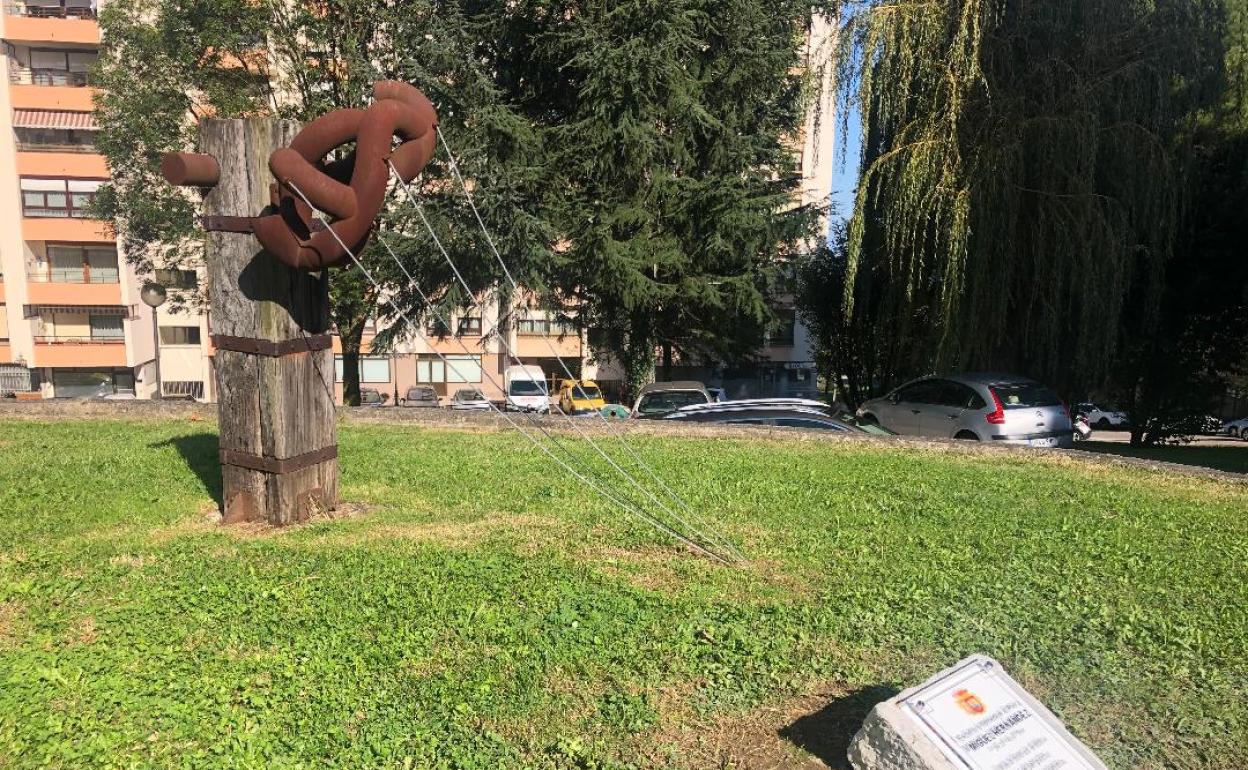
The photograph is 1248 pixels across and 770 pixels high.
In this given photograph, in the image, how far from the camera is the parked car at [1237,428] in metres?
34.1

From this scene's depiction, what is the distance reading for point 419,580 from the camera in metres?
4.98

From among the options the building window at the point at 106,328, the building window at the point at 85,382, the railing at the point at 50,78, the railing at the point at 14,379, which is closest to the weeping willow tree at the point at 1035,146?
the building window at the point at 106,328

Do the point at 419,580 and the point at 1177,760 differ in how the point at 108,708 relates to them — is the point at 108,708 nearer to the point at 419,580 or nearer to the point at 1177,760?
the point at 419,580

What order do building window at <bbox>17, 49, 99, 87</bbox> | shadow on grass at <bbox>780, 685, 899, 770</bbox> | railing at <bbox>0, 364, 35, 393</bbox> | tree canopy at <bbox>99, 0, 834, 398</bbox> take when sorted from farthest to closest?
railing at <bbox>0, 364, 35, 393</bbox>, building window at <bbox>17, 49, 99, 87</bbox>, tree canopy at <bbox>99, 0, 834, 398</bbox>, shadow on grass at <bbox>780, 685, 899, 770</bbox>

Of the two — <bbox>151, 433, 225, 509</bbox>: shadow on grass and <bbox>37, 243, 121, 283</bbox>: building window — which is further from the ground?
<bbox>37, 243, 121, 283</bbox>: building window

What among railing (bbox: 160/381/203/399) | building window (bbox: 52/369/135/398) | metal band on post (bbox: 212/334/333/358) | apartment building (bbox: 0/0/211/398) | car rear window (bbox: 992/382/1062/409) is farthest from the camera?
railing (bbox: 160/381/203/399)

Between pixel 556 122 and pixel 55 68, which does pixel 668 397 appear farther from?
pixel 55 68

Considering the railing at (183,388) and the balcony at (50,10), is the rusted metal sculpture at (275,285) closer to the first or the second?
the balcony at (50,10)

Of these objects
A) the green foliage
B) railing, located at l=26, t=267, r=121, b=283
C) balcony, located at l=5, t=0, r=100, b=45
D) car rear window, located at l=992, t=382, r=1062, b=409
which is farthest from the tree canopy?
balcony, located at l=5, t=0, r=100, b=45

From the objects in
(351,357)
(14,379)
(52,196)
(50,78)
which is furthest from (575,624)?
(50,78)

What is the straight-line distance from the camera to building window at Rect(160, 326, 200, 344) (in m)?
40.9

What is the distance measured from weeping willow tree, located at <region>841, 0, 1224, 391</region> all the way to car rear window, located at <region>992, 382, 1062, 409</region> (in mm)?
1714

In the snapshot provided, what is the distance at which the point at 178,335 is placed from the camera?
135 ft

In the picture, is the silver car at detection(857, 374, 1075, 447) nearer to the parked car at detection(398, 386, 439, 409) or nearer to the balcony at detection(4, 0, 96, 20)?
the parked car at detection(398, 386, 439, 409)
